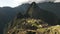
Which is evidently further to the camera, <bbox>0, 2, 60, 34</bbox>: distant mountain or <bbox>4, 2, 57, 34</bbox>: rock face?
<bbox>0, 2, 60, 34</bbox>: distant mountain

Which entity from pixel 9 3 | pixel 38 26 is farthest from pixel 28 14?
pixel 9 3

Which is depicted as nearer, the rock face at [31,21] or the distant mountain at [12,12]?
the rock face at [31,21]

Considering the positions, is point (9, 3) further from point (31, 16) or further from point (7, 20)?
point (31, 16)

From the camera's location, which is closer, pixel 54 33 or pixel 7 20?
pixel 54 33

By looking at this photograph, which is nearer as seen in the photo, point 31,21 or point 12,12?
point 31,21

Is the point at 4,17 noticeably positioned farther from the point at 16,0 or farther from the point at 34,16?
the point at 16,0

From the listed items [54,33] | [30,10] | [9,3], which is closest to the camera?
[54,33]

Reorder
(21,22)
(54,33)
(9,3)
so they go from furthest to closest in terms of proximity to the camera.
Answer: (9,3)
(21,22)
(54,33)
